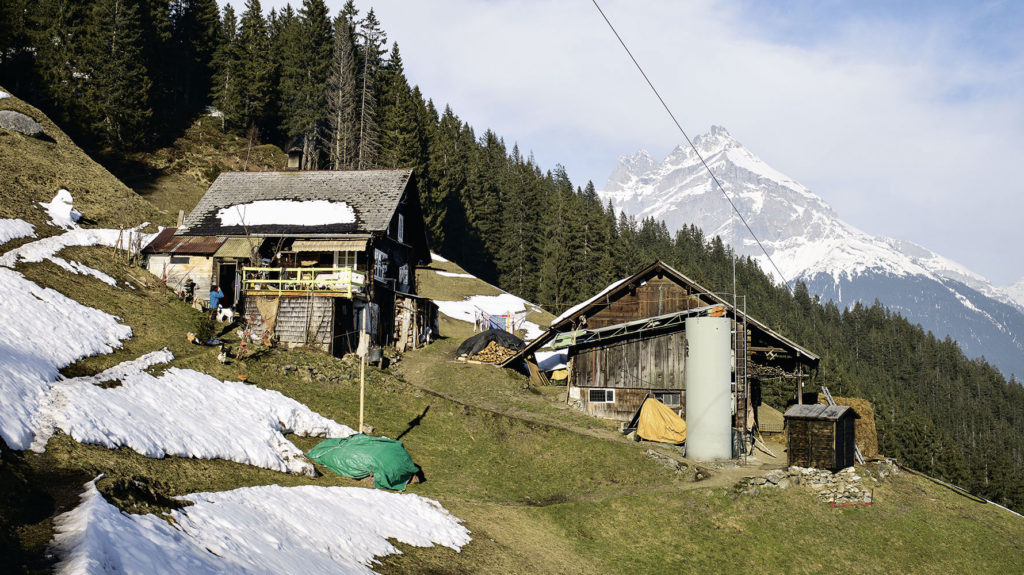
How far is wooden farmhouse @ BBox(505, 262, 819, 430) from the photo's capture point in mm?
36406

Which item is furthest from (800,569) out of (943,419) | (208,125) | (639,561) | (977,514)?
(943,419)

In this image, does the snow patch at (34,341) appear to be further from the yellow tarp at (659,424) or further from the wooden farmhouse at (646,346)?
the yellow tarp at (659,424)

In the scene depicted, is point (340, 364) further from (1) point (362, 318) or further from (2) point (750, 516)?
(2) point (750, 516)

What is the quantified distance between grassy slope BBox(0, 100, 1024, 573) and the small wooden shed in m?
2.37

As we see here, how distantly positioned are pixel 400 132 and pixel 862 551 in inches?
2642

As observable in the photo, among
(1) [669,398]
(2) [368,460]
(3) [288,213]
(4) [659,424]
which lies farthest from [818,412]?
(3) [288,213]

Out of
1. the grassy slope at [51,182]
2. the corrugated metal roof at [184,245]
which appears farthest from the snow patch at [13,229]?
the corrugated metal roof at [184,245]

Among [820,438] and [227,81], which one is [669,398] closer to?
[820,438]

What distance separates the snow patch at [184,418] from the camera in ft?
52.6

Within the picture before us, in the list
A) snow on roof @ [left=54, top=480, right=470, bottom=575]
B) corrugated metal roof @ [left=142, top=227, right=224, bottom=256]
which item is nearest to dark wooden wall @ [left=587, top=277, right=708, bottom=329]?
snow on roof @ [left=54, top=480, right=470, bottom=575]

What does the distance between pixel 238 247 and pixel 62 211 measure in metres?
9.83

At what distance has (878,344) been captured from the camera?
567 ft

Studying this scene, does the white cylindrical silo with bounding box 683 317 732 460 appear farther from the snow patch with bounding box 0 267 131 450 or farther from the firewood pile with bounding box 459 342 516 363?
the snow patch with bounding box 0 267 131 450

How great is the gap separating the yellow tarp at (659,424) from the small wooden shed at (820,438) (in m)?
6.20
